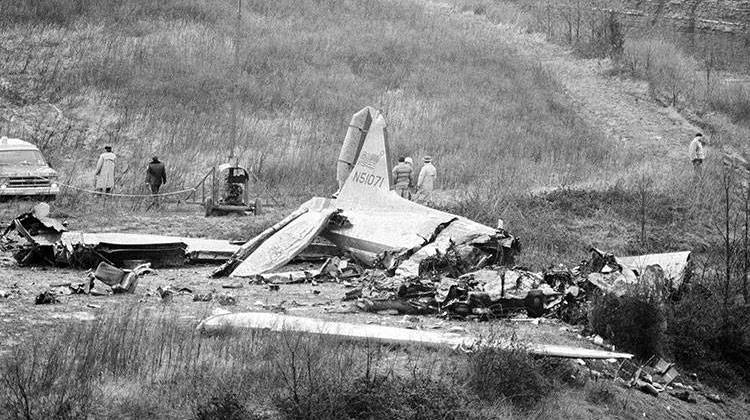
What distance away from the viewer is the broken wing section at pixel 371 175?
21.6 meters

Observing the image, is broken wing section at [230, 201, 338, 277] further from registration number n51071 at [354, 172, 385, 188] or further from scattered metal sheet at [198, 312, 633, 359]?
scattered metal sheet at [198, 312, 633, 359]

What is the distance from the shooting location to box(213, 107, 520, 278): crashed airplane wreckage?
18922 millimetres

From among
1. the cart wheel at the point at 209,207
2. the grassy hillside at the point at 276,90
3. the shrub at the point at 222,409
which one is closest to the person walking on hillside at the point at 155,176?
the grassy hillside at the point at 276,90

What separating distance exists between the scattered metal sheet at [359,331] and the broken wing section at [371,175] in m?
7.58

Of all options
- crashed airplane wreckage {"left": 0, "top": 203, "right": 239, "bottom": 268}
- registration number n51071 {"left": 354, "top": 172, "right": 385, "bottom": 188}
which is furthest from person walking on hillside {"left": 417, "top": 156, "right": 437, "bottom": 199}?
crashed airplane wreckage {"left": 0, "top": 203, "right": 239, "bottom": 268}

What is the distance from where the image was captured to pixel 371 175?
71.1ft

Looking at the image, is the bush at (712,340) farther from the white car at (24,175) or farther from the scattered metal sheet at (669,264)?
the white car at (24,175)

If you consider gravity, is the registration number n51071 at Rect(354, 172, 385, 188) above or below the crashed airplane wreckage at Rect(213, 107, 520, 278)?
above

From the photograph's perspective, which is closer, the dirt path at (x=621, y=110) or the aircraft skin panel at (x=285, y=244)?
the aircraft skin panel at (x=285, y=244)

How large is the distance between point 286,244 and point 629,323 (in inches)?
268

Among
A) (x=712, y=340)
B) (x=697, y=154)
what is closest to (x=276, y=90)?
(x=697, y=154)

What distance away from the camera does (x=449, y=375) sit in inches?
506

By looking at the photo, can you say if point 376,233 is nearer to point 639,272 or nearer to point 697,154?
point 639,272

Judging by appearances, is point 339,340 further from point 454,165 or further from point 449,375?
point 454,165
